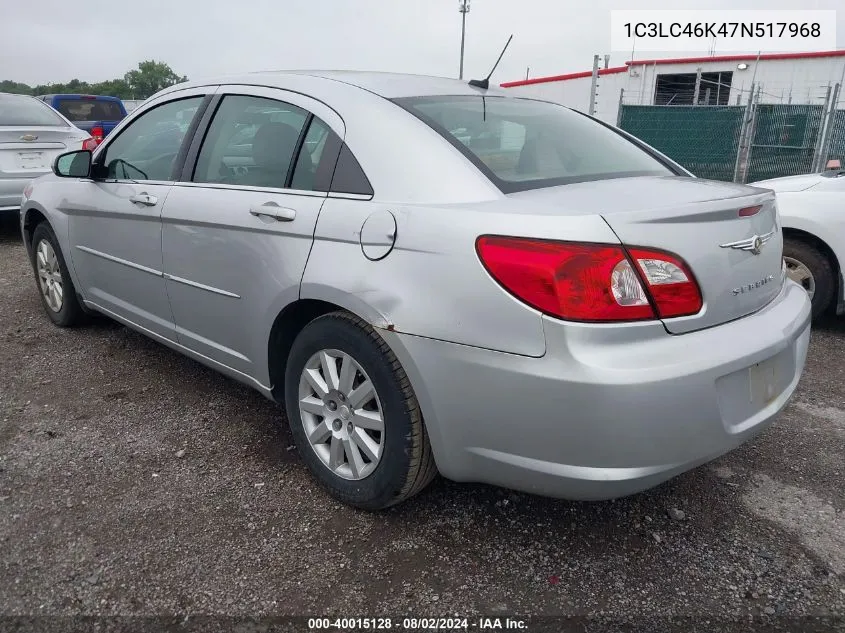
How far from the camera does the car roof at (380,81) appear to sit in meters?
2.62

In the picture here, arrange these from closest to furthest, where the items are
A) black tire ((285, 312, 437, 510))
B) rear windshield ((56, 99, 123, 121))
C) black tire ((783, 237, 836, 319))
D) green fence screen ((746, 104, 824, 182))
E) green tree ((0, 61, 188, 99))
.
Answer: black tire ((285, 312, 437, 510)) < black tire ((783, 237, 836, 319)) < rear windshield ((56, 99, 123, 121)) < green fence screen ((746, 104, 824, 182)) < green tree ((0, 61, 188, 99))

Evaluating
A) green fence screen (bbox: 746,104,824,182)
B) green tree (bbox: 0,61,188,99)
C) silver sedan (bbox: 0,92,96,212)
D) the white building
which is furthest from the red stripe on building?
green tree (bbox: 0,61,188,99)

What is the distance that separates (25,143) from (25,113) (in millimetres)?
781

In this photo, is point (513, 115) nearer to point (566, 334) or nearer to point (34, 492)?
point (566, 334)

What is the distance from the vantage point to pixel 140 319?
136 inches

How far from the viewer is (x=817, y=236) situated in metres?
4.37

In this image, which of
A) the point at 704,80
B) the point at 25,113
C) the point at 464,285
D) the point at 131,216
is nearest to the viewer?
Answer: the point at 464,285

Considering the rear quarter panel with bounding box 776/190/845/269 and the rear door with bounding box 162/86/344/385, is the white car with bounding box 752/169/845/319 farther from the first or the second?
the rear door with bounding box 162/86/344/385

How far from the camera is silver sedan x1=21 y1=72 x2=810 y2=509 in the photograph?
72.4 inches

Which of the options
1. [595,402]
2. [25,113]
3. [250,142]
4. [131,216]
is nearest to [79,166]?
[131,216]

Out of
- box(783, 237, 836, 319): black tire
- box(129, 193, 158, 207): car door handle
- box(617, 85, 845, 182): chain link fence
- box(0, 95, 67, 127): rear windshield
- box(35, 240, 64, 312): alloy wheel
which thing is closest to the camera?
box(129, 193, 158, 207): car door handle

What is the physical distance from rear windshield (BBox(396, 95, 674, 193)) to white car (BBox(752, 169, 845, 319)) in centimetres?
205

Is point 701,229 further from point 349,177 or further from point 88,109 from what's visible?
point 88,109

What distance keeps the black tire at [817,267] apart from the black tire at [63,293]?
4.55 m
